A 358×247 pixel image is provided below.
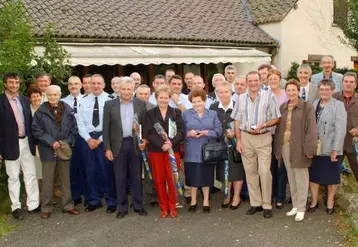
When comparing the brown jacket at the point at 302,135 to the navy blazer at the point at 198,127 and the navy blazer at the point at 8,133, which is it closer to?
the navy blazer at the point at 198,127

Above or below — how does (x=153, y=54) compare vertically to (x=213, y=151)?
above

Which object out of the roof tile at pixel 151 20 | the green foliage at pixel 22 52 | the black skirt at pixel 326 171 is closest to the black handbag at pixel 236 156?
the black skirt at pixel 326 171

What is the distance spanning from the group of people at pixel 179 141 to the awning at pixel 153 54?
4.74 metres

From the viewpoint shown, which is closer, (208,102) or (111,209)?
(111,209)

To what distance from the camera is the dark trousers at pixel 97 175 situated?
595 cm

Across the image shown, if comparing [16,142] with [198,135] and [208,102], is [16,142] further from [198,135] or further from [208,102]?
[208,102]

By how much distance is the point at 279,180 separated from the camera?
577 centimetres

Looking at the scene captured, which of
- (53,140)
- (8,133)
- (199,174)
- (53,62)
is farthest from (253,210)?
(53,62)

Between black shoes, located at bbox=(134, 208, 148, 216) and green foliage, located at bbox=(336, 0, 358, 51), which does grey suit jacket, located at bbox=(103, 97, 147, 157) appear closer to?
black shoes, located at bbox=(134, 208, 148, 216)

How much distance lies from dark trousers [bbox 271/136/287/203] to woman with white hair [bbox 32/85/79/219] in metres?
2.67

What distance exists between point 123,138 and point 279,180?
6.92 ft

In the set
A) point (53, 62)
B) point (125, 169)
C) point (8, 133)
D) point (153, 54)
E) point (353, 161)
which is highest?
point (153, 54)

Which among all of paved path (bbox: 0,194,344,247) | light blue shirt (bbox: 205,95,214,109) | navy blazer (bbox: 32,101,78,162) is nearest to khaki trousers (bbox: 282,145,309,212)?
paved path (bbox: 0,194,344,247)

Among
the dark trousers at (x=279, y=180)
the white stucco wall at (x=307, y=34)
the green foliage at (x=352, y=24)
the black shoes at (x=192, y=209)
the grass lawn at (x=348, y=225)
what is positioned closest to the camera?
the grass lawn at (x=348, y=225)
